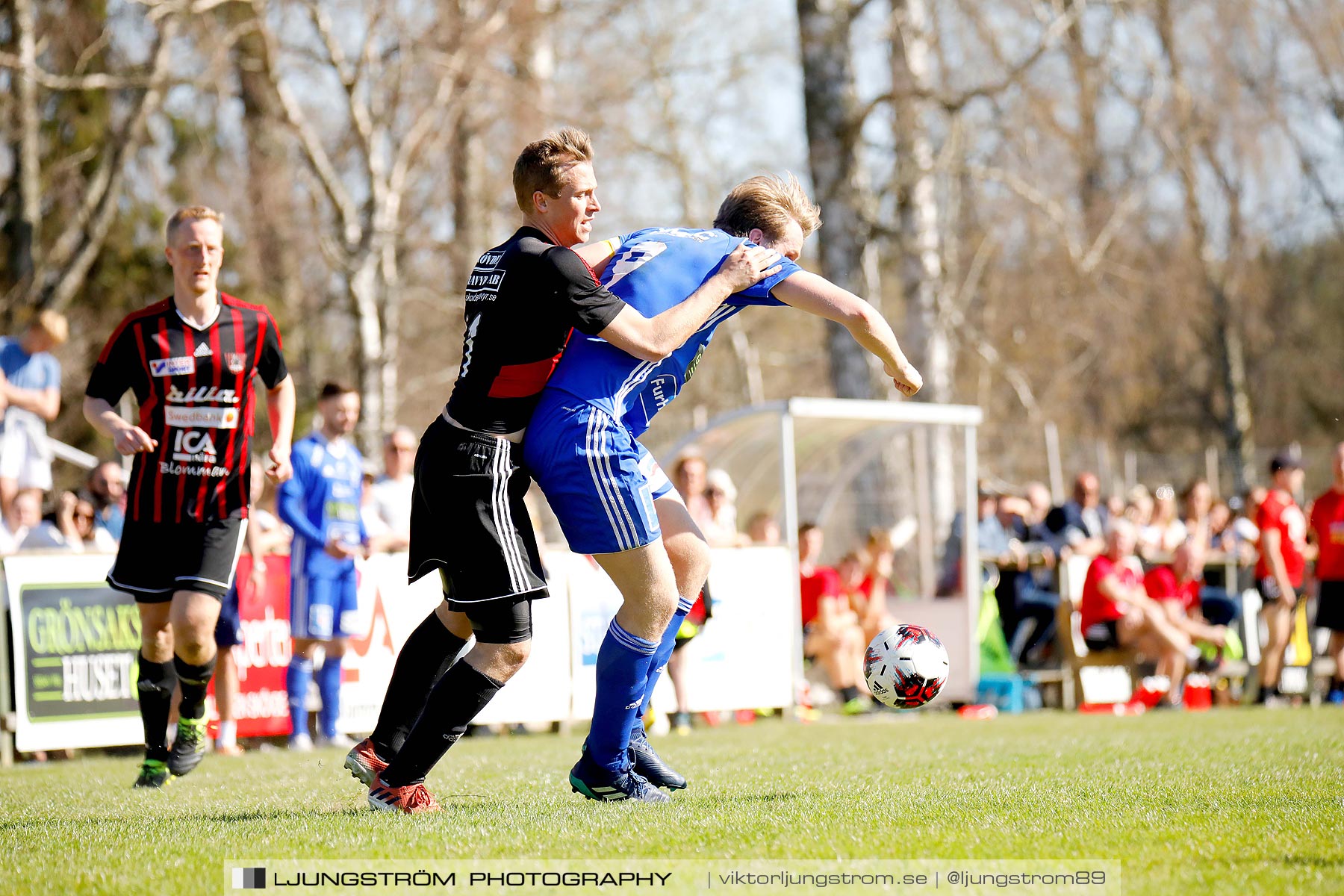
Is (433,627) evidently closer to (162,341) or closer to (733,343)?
(162,341)

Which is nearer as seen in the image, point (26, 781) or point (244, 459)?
point (244, 459)

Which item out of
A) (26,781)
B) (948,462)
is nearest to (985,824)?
(26,781)

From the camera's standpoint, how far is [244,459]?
6.75 m

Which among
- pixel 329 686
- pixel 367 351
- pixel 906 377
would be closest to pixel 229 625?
pixel 329 686

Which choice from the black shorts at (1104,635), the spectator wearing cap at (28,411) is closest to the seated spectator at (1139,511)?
the black shorts at (1104,635)

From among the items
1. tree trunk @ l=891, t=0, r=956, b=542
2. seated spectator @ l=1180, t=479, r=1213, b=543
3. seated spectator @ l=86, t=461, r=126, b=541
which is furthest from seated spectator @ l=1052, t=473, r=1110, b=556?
seated spectator @ l=86, t=461, r=126, b=541

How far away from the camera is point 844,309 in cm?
496

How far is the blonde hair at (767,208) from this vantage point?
544cm

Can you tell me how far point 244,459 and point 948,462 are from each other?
13.0 meters

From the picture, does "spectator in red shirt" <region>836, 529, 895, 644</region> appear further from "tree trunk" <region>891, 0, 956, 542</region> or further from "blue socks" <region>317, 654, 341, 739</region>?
"blue socks" <region>317, 654, 341, 739</region>

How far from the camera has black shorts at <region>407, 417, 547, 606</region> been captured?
4809 mm

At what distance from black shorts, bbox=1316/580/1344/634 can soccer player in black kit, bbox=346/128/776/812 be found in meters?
10.2

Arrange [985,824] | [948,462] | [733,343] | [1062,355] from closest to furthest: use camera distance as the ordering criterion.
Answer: [985,824], [948,462], [733,343], [1062,355]

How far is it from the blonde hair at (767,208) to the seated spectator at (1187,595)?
385 inches
